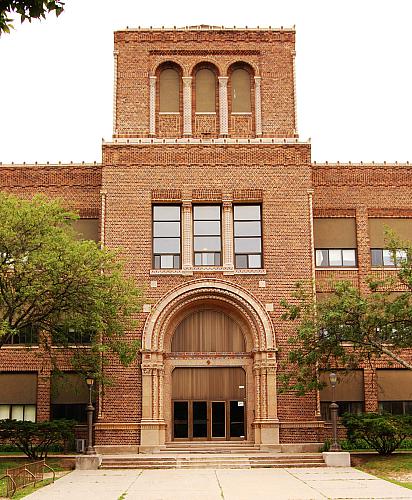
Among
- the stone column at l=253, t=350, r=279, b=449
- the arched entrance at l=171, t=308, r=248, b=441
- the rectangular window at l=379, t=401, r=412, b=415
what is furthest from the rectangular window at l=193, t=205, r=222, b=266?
the rectangular window at l=379, t=401, r=412, b=415

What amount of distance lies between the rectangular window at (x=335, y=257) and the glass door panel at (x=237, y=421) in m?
7.63

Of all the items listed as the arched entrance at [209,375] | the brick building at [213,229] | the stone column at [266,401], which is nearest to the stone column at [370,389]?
the brick building at [213,229]

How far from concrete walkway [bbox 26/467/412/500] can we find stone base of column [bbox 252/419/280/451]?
11.1ft

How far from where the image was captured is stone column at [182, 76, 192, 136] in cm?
3552

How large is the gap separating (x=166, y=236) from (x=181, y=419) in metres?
7.75

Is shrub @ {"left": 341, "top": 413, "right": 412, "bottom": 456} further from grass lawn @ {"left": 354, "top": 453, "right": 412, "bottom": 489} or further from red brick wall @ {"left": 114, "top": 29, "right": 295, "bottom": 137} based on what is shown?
red brick wall @ {"left": 114, "top": 29, "right": 295, "bottom": 137}

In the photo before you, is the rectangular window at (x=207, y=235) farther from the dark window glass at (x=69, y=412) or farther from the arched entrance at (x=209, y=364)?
the dark window glass at (x=69, y=412)

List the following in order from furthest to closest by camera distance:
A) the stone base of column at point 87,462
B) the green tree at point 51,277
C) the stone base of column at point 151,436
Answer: the stone base of column at point 151,436 < the stone base of column at point 87,462 < the green tree at point 51,277

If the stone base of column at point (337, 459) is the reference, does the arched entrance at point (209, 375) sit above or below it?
above

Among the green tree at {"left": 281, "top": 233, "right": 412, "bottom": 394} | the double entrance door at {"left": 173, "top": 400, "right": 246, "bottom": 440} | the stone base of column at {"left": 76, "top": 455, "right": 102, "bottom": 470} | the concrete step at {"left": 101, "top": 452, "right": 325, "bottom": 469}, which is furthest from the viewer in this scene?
the double entrance door at {"left": 173, "top": 400, "right": 246, "bottom": 440}

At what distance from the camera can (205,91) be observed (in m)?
36.3

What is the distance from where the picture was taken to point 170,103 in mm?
36062

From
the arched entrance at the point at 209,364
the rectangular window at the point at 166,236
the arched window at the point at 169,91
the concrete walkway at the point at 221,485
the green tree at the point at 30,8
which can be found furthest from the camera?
the arched window at the point at 169,91

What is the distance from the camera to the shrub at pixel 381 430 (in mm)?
28047
